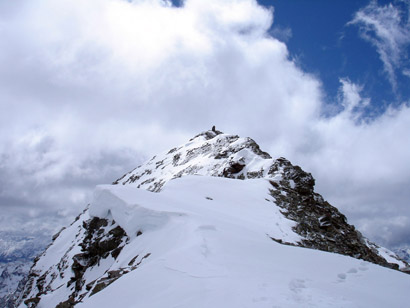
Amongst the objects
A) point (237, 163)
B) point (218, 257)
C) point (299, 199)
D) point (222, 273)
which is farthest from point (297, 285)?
point (237, 163)

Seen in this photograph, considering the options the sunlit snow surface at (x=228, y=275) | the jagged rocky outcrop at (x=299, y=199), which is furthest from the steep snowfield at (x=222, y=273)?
the jagged rocky outcrop at (x=299, y=199)

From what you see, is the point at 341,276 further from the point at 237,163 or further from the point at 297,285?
the point at 237,163

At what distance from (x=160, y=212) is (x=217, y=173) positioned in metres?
29.9

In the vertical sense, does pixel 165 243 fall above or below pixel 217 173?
below

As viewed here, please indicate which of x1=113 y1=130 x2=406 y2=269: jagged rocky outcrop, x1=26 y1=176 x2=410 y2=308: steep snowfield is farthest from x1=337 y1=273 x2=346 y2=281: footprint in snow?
x1=113 y1=130 x2=406 y2=269: jagged rocky outcrop

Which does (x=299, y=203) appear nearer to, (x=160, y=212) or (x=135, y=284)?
(x=160, y=212)

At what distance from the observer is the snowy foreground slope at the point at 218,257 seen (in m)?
6.73

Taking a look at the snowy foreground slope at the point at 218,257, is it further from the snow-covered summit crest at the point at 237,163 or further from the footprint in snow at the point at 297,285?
the snow-covered summit crest at the point at 237,163

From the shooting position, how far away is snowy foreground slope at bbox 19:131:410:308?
22.1 ft

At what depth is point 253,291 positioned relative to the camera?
6.61 meters

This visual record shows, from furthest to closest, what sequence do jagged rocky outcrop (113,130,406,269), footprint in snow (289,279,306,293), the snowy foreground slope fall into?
jagged rocky outcrop (113,130,406,269) < footprint in snow (289,279,306,293) < the snowy foreground slope

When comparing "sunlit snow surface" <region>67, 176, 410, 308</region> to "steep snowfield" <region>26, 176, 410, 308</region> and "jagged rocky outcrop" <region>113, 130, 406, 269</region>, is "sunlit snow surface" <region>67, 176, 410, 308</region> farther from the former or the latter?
"jagged rocky outcrop" <region>113, 130, 406, 269</region>

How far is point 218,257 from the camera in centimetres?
945

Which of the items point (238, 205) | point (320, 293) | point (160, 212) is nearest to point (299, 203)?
point (238, 205)
